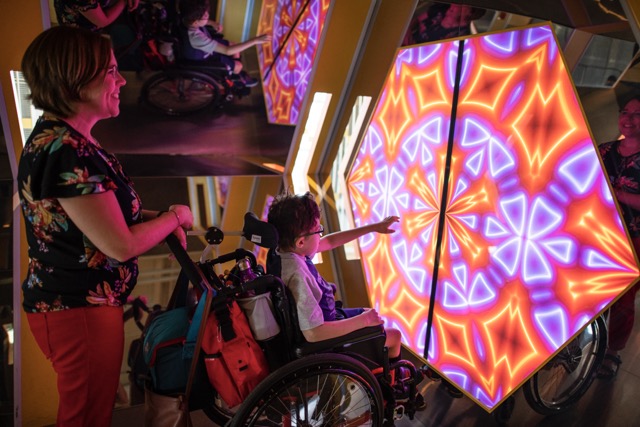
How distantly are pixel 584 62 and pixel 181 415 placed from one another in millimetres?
1670

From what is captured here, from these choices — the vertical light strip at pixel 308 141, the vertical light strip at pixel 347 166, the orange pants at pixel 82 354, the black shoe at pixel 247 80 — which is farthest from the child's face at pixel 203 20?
the orange pants at pixel 82 354

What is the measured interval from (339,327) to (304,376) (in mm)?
232

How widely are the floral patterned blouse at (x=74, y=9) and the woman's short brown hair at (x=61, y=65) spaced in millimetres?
1598

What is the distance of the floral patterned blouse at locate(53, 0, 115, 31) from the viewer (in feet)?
9.36

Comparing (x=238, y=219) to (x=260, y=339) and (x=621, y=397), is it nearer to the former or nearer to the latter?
(x=260, y=339)

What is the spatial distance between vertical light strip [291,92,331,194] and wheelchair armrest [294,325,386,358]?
171 centimetres

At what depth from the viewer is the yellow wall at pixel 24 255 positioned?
104 inches

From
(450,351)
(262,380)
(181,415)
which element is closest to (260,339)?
(262,380)

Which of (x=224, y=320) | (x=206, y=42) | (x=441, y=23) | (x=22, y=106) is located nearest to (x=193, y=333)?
(x=224, y=320)

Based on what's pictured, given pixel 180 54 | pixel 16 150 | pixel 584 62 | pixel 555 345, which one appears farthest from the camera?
pixel 180 54

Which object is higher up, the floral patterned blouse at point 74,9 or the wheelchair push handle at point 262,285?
the floral patterned blouse at point 74,9

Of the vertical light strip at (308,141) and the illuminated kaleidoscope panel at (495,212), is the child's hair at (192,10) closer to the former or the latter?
the vertical light strip at (308,141)

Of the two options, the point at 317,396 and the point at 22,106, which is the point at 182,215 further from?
the point at 22,106

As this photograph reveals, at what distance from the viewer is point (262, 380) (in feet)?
5.43
